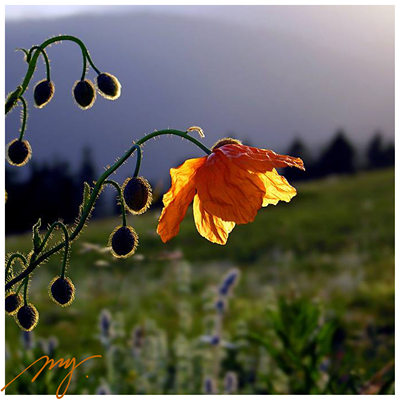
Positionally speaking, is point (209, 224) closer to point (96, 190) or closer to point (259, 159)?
point (259, 159)

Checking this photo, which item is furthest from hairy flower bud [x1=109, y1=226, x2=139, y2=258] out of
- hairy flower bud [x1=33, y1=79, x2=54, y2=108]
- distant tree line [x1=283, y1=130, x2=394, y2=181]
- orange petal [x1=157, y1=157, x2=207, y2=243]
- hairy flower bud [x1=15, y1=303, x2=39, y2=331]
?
distant tree line [x1=283, y1=130, x2=394, y2=181]

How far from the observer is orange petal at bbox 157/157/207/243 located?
4.63 ft

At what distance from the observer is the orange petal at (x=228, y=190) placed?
1.38 m

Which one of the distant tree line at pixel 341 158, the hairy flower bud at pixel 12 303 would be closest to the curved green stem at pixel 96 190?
the hairy flower bud at pixel 12 303

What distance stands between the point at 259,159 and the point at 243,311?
14.4 feet

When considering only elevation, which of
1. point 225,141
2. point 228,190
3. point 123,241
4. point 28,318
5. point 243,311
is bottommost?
point 243,311

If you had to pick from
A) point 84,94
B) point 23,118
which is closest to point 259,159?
point 84,94

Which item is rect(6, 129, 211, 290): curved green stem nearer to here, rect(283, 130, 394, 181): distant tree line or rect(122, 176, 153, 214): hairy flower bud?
rect(122, 176, 153, 214): hairy flower bud

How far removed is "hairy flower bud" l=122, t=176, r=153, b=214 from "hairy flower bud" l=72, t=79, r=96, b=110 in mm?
261

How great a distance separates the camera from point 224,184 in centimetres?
138

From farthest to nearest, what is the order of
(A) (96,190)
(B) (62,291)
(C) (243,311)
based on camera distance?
(C) (243,311) → (B) (62,291) → (A) (96,190)

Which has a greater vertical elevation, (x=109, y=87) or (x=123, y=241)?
(x=109, y=87)

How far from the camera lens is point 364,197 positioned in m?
11.9
